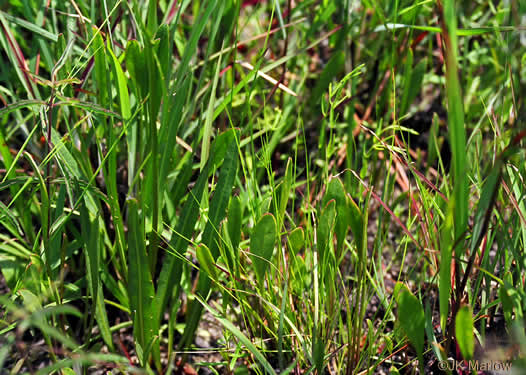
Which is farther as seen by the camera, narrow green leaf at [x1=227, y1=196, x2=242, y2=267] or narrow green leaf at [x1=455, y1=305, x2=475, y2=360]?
narrow green leaf at [x1=227, y1=196, x2=242, y2=267]

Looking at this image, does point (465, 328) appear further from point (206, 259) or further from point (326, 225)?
point (206, 259)

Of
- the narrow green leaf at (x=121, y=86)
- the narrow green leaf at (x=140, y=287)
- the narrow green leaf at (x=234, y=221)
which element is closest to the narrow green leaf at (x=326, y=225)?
the narrow green leaf at (x=234, y=221)

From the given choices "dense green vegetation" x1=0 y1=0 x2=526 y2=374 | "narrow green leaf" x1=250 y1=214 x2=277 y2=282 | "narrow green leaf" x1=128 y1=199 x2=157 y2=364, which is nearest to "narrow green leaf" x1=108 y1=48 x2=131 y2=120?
"dense green vegetation" x1=0 y1=0 x2=526 y2=374

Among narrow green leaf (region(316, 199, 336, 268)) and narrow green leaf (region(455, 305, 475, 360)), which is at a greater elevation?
narrow green leaf (region(316, 199, 336, 268))

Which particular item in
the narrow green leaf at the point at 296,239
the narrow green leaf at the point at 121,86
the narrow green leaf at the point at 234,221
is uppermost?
the narrow green leaf at the point at 121,86

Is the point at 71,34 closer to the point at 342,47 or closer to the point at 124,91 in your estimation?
the point at 124,91

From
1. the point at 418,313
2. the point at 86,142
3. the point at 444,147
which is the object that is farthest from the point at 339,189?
the point at 444,147

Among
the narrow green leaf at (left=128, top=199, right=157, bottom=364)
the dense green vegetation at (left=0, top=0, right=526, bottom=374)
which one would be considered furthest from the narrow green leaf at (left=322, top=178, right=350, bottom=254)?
the narrow green leaf at (left=128, top=199, right=157, bottom=364)

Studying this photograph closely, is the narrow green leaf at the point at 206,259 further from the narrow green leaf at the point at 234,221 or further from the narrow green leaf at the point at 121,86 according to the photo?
the narrow green leaf at the point at 121,86

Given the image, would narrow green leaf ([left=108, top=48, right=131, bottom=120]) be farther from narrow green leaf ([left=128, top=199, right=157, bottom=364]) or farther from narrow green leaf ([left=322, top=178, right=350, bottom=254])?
narrow green leaf ([left=322, top=178, right=350, bottom=254])

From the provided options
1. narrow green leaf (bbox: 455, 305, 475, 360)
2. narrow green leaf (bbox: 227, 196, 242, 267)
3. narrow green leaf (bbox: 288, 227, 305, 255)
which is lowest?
narrow green leaf (bbox: 455, 305, 475, 360)

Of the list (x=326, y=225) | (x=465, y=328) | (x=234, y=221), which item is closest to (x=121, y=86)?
(x=234, y=221)
